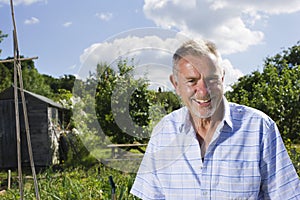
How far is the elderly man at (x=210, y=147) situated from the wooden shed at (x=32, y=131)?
24.9ft

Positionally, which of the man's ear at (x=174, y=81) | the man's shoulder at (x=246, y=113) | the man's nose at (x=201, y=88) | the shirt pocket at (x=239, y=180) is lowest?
the shirt pocket at (x=239, y=180)

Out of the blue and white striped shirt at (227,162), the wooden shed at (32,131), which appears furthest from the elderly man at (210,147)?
the wooden shed at (32,131)

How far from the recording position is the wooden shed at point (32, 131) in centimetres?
895

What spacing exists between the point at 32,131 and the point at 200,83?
8212 millimetres

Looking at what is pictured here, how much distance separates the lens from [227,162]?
1.43 meters

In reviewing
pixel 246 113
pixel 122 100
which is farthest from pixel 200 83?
pixel 122 100

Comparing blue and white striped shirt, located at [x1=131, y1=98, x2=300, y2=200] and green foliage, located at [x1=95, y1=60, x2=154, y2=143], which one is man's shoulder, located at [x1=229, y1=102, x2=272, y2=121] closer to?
blue and white striped shirt, located at [x1=131, y1=98, x2=300, y2=200]

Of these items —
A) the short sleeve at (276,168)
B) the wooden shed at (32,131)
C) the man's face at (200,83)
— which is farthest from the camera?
the wooden shed at (32,131)

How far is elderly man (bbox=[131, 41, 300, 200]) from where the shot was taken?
51.1 inches

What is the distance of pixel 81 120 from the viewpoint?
4.73 feet

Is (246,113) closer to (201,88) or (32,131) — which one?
(201,88)

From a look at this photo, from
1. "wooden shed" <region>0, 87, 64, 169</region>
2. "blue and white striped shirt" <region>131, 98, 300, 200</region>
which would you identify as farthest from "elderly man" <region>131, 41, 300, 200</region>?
"wooden shed" <region>0, 87, 64, 169</region>

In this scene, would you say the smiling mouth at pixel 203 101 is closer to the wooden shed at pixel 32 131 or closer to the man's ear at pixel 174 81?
the man's ear at pixel 174 81

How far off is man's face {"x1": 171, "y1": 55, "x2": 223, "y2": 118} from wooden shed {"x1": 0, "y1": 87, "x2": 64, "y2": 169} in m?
7.79
